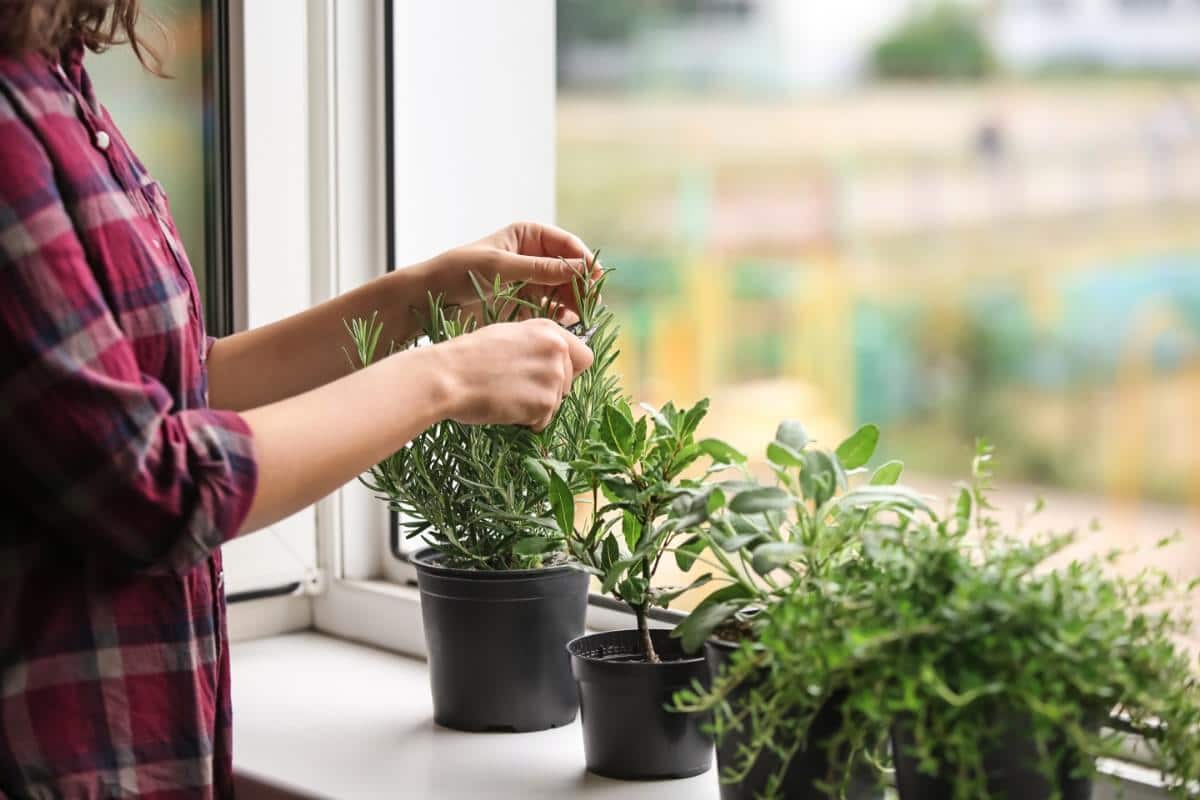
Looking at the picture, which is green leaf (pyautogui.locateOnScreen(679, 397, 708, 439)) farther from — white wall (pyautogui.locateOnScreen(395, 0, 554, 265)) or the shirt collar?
white wall (pyautogui.locateOnScreen(395, 0, 554, 265))

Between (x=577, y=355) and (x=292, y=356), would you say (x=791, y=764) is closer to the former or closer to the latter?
(x=577, y=355)

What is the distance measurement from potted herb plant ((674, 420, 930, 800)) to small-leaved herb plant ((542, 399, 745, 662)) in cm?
4

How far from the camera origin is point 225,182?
4.47 feet

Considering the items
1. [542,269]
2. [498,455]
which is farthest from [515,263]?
[498,455]

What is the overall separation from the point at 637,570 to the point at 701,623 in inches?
4.3

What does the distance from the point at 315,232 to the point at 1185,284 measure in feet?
2.79

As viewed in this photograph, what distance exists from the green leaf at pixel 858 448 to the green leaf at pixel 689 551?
0.12m

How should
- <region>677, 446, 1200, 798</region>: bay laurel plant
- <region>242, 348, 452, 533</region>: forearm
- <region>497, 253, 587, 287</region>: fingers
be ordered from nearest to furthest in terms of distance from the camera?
<region>677, 446, 1200, 798</region>: bay laurel plant
<region>242, 348, 452, 533</region>: forearm
<region>497, 253, 587, 287</region>: fingers

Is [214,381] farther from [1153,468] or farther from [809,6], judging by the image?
[809,6]

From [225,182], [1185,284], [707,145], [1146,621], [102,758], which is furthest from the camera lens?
[707,145]

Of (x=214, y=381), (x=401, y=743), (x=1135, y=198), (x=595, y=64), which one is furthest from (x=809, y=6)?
(x=401, y=743)

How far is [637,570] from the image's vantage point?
0.91 metres

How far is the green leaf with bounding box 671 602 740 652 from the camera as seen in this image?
802 mm

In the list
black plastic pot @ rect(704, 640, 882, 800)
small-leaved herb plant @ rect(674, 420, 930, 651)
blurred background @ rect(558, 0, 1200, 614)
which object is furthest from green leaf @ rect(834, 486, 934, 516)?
blurred background @ rect(558, 0, 1200, 614)
